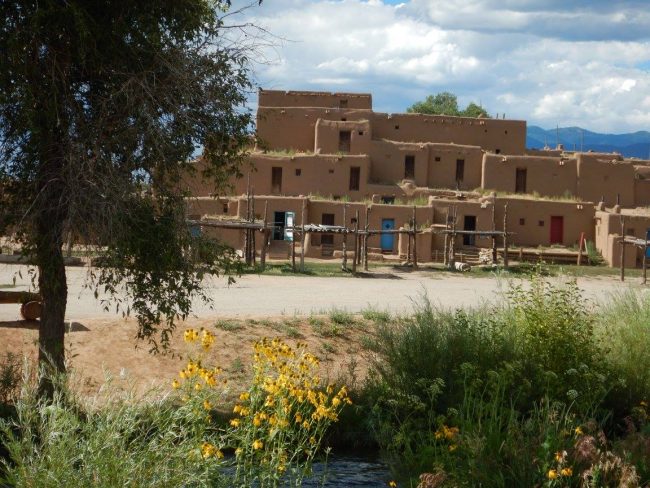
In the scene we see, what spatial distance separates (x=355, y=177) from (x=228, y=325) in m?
26.7

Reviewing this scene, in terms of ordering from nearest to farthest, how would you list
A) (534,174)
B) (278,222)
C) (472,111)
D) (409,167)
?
(278,222)
(409,167)
(534,174)
(472,111)

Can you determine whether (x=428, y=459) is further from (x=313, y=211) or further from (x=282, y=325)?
(x=313, y=211)

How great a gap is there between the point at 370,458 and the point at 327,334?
16.9 ft

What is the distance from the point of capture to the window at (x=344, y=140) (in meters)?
44.0

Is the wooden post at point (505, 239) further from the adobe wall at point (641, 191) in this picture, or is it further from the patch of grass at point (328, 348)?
the patch of grass at point (328, 348)

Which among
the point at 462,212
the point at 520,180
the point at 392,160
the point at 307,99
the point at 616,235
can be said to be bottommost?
the point at 616,235

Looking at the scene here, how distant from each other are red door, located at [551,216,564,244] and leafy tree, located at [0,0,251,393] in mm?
33129

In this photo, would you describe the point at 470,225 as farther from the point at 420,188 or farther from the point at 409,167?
the point at 409,167

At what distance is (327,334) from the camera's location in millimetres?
16578

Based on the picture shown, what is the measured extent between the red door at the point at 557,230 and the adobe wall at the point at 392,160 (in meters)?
6.01

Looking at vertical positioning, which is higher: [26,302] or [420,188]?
[420,188]

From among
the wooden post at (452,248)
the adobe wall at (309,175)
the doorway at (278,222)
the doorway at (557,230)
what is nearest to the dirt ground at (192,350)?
the wooden post at (452,248)

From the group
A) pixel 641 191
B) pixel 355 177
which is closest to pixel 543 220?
pixel 641 191

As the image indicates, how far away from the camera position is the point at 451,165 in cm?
4400
